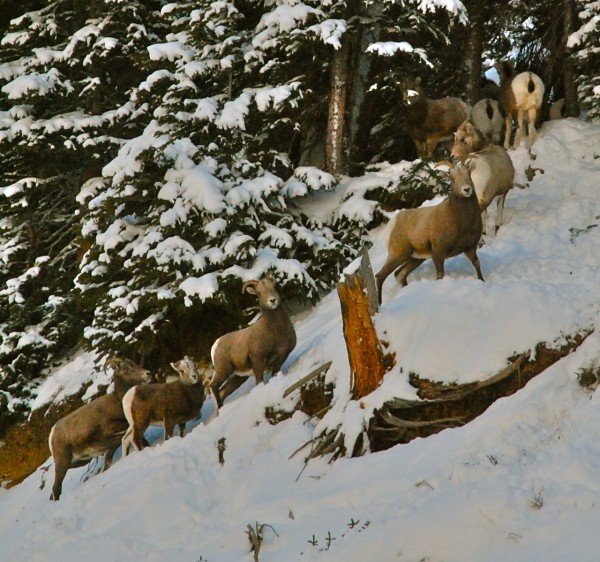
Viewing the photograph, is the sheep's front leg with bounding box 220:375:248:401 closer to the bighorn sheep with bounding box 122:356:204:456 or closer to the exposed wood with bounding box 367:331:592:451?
the bighorn sheep with bounding box 122:356:204:456

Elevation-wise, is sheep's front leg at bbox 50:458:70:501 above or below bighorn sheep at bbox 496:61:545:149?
below

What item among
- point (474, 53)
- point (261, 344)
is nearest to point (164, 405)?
point (261, 344)

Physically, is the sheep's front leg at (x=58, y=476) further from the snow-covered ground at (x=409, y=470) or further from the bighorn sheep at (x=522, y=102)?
the bighorn sheep at (x=522, y=102)

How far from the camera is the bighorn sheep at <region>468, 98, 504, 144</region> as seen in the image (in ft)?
47.5

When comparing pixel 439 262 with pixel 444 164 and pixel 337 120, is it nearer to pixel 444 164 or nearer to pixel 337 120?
pixel 444 164

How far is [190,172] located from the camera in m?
11.6

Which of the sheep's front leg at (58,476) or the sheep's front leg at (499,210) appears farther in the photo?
the sheep's front leg at (499,210)

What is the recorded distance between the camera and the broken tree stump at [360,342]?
7758 mm

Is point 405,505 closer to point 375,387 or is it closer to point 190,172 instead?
point 375,387

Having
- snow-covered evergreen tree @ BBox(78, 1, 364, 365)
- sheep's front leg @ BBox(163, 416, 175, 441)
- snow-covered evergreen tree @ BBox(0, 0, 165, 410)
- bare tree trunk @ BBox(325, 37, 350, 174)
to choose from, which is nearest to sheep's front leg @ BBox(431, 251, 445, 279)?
snow-covered evergreen tree @ BBox(78, 1, 364, 365)

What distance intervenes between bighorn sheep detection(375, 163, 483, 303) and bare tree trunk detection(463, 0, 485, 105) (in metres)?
7.56

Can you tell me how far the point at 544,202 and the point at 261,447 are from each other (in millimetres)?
6412

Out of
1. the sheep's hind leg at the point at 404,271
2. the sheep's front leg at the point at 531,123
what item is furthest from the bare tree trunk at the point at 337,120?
the sheep's hind leg at the point at 404,271

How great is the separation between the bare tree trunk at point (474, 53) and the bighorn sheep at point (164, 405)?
9491mm
